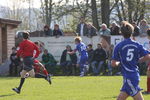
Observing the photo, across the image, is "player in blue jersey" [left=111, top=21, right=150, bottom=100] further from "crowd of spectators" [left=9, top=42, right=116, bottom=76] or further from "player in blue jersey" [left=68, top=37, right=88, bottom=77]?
"crowd of spectators" [left=9, top=42, right=116, bottom=76]

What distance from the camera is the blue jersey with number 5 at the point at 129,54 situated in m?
8.85

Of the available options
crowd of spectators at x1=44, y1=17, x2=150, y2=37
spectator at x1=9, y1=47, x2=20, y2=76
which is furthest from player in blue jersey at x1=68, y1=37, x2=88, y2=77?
spectator at x1=9, y1=47, x2=20, y2=76

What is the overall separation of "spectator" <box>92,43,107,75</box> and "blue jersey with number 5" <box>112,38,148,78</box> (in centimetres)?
1702

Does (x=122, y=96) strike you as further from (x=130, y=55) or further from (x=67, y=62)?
(x=67, y=62)

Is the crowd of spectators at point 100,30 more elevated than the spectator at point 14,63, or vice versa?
the crowd of spectators at point 100,30

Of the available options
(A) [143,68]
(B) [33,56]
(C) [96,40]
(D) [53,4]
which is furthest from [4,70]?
(D) [53,4]

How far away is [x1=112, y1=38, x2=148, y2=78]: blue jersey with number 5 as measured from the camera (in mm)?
8852

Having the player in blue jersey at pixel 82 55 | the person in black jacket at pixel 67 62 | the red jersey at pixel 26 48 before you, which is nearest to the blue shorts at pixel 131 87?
the red jersey at pixel 26 48

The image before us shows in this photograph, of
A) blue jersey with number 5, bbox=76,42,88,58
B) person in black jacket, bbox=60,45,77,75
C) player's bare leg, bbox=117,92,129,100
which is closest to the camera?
player's bare leg, bbox=117,92,129,100

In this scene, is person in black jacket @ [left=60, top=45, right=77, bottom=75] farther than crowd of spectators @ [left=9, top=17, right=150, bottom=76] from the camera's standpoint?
Yes

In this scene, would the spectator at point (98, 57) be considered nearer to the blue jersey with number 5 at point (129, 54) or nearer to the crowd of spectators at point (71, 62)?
the crowd of spectators at point (71, 62)

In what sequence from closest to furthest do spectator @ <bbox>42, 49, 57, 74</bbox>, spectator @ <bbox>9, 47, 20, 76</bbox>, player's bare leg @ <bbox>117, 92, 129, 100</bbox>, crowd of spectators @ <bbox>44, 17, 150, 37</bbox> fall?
player's bare leg @ <bbox>117, 92, 129, 100</bbox>, crowd of spectators @ <bbox>44, 17, 150, 37</bbox>, spectator @ <bbox>42, 49, 57, 74</bbox>, spectator @ <bbox>9, 47, 20, 76</bbox>

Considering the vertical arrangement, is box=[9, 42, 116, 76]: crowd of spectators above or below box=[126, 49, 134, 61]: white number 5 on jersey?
below

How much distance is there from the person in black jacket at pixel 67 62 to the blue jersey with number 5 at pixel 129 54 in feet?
58.3
